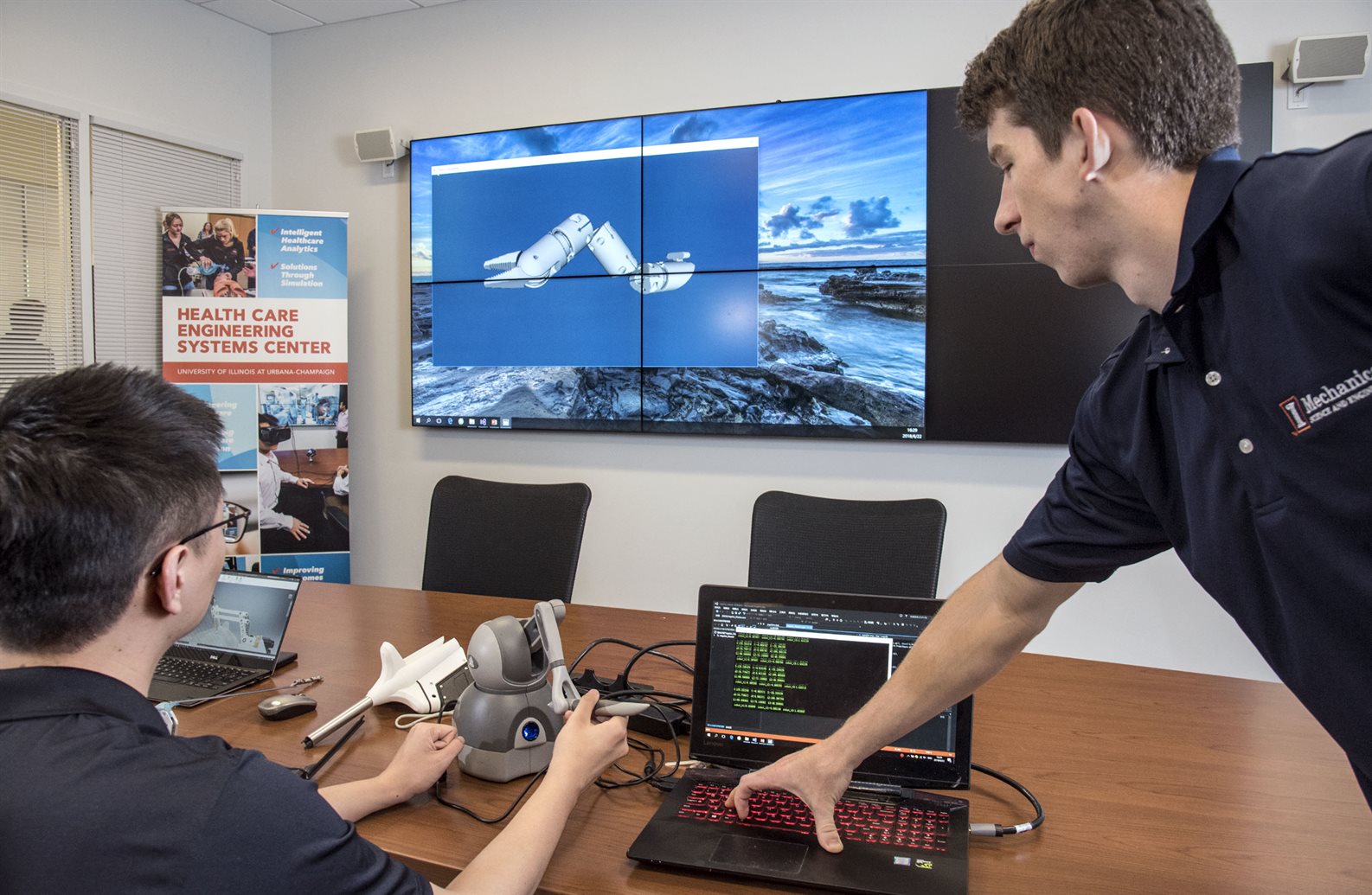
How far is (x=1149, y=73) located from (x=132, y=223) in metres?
4.53

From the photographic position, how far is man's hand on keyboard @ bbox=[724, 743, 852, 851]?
114 centimetres

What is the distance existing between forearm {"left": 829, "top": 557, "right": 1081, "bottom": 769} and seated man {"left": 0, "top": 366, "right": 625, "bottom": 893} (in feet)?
1.49

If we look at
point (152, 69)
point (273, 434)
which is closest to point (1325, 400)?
point (273, 434)

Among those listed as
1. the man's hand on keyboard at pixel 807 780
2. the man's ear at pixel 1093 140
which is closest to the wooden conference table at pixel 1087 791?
the man's hand on keyboard at pixel 807 780

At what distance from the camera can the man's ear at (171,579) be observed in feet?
3.00

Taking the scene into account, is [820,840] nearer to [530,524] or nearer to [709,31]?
[530,524]

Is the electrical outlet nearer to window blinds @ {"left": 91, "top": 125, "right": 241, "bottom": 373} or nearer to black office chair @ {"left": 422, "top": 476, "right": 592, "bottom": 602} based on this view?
black office chair @ {"left": 422, "top": 476, "right": 592, "bottom": 602}

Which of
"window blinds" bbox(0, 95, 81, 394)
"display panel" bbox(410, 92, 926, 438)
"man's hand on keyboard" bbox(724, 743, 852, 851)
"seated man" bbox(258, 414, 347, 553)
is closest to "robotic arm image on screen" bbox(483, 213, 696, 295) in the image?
"display panel" bbox(410, 92, 926, 438)

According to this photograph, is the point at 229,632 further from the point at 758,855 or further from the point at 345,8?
the point at 345,8

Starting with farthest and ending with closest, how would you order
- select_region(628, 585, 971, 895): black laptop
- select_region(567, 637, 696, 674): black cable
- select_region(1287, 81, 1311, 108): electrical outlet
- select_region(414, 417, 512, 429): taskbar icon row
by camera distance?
1. select_region(414, 417, 512, 429): taskbar icon row
2. select_region(1287, 81, 1311, 108): electrical outlet
3. select_region(567, 637, 696, 674): black cable
4. select_region(628, 585, 971, 895): black laptop

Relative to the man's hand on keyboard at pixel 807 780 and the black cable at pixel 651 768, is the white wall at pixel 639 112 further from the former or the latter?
the man's hand on keyboard at pixel 807 780

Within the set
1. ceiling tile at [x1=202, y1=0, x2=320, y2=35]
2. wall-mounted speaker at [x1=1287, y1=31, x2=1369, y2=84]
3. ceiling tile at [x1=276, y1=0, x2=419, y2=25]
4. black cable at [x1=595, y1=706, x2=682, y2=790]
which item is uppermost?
ceiling tile at [x1=202, y1=0, x2=320, y2=35]

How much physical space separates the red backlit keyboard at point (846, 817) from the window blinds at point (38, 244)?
3.78 m

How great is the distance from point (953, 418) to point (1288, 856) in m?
2.45
